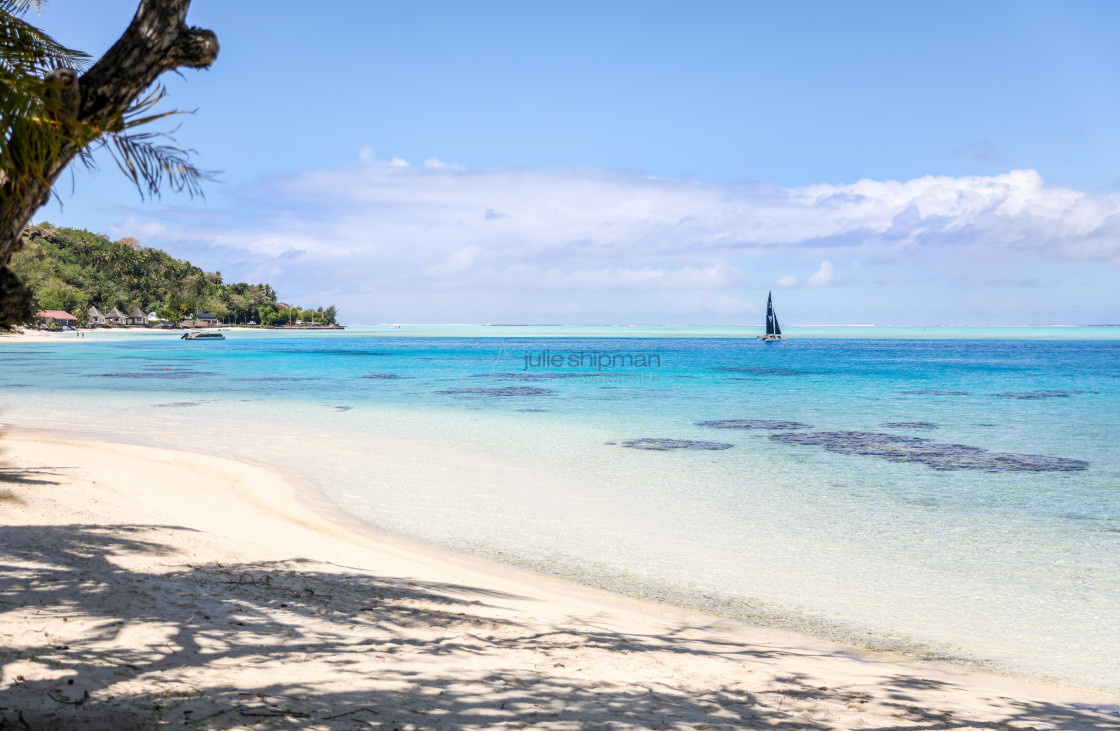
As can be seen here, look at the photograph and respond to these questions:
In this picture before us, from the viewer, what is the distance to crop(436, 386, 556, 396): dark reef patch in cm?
4084

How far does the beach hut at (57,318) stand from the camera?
128 meters

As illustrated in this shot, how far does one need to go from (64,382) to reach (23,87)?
46.8 meters

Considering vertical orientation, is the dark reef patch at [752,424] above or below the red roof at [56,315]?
below

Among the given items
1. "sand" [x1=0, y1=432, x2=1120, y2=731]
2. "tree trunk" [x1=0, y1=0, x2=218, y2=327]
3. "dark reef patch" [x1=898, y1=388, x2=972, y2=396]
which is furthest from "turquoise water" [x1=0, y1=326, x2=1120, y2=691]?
"tree trunk" [x1=0, y1=0, x2=218, y2=327]

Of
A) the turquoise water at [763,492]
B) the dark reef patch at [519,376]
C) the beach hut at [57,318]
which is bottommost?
Result: the turquoise water at [763,492]

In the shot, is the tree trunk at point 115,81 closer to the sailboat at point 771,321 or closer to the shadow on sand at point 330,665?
the shadow on sand at point 330,665

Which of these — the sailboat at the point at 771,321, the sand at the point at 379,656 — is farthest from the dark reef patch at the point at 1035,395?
the sailboat at the point at 771,321

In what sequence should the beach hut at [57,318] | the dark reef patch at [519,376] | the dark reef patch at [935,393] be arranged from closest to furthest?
the dark reef patch at [935,393] < the dark reef patch at [519,376] < the beach hut at [57,318]

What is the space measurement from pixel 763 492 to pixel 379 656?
1160 centimetres

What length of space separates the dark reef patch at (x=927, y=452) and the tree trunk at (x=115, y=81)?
1935 cm

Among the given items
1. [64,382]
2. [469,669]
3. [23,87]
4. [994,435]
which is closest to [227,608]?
[469,669]

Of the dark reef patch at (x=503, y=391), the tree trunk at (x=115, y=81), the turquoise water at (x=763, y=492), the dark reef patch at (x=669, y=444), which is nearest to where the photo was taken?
the tree trunk at (x=115, y=81)

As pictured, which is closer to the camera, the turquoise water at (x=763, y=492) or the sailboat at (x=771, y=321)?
the turquoise water at (x=763, y=492)

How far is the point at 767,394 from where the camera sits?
42156mm
